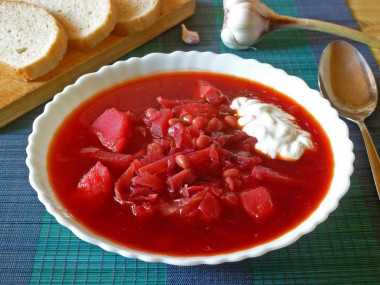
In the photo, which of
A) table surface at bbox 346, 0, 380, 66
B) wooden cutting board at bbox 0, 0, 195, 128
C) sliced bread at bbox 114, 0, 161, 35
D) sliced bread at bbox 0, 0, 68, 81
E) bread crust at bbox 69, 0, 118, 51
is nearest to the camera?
wooden cutting board at bbox 0, 0, 195, 128

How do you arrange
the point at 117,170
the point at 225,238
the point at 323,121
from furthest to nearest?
1. the point at 323,121
2. the point at 117,170
3. the point at 225,238

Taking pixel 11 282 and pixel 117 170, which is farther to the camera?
pixel 117 170

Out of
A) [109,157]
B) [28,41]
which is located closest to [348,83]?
[109,157]

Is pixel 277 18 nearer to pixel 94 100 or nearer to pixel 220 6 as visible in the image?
pixel 220 6

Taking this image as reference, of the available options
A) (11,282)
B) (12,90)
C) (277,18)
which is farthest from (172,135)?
(277,18)

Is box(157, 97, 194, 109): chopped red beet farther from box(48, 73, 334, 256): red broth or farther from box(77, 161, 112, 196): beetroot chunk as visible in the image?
box(77, 161, 112, 196): beetroot chunk

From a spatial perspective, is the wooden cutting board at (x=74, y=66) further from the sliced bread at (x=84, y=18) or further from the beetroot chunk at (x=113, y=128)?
the beetroot chunk at (x=113, y=128)

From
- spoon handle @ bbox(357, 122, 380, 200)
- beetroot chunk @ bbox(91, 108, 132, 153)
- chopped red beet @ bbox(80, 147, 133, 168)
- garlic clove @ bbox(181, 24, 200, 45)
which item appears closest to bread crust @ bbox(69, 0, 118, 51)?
garlic clove @ bbox(181, 24, 200, 45)

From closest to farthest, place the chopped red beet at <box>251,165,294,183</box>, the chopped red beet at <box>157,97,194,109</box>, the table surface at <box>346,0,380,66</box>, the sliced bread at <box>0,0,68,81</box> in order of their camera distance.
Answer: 1. the chopped red beet at <box>251,165,294,183</box>
2. the chopped red beet at <box>157,97,194,109</box>
3. the sliced bread at <box>0,0,68,81</box>
4. the table surface at <box>346,0,380,66</box>
